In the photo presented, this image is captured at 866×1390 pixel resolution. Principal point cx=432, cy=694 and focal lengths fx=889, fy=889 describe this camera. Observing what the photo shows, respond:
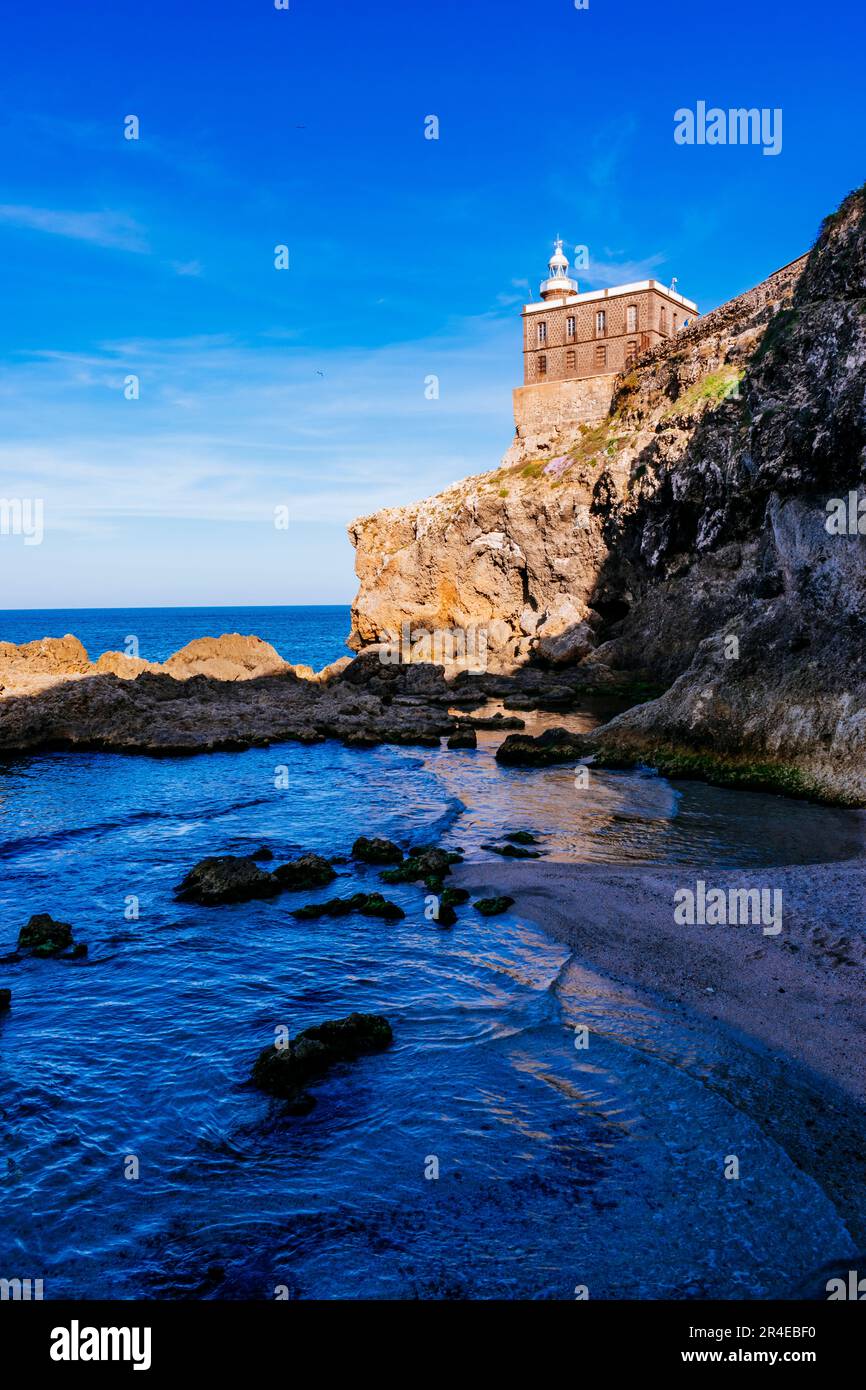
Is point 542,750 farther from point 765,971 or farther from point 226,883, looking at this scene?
point 765,971

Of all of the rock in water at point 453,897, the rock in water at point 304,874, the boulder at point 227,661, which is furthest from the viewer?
the boulder at point 227,661

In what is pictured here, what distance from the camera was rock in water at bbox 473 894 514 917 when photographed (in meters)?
18.7

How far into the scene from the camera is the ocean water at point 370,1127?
8.80 metres

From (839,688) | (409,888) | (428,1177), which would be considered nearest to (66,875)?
(409,888)

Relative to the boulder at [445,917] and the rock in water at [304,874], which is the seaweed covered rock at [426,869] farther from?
the boulder at [445,917]

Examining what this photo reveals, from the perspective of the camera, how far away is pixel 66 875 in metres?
22.8

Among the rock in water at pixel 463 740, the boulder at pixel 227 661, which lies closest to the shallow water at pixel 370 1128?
the rock in water at pixel 463 740

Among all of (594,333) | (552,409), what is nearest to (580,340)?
(594,333)

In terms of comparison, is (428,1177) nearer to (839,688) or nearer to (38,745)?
(839,688)

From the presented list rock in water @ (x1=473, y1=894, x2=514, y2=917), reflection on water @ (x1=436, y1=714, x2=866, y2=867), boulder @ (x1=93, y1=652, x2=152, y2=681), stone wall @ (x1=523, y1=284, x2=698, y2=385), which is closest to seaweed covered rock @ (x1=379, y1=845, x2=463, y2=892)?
rock in water @ (x1=473, y1=894, x2=514, y2=917)

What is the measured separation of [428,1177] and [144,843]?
17.8 meters

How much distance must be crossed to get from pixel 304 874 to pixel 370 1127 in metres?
10.7

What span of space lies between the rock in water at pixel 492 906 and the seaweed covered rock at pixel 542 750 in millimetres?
16541

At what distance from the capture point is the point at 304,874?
70.6ft
